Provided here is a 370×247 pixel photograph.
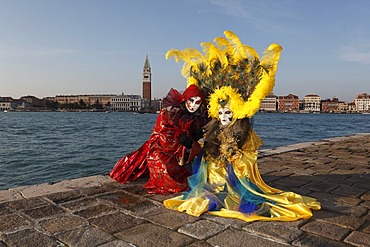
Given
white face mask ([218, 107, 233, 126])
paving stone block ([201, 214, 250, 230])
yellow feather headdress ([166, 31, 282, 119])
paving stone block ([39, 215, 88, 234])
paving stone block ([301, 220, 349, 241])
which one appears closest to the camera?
paving stone block ([301, 220, 349, 241])

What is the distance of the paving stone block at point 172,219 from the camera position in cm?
302

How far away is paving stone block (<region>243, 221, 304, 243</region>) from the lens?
107 inches

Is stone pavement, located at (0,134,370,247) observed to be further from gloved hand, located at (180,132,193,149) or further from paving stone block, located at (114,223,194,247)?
gloved hand, located at (180,132,193,149)

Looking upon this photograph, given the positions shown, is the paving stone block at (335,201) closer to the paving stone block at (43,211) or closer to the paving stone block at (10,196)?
the paving stone block at (43,211)

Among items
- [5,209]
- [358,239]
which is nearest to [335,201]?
[358,239]

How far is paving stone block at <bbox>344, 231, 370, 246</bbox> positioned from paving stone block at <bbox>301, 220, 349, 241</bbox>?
0.19ft

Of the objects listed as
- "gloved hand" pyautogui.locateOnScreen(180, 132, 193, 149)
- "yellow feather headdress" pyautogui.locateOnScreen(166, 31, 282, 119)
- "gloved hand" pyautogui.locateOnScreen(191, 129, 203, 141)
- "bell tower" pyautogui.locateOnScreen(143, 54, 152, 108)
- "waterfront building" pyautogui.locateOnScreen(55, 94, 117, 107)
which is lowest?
"gloved hand" pyautogui.locateOnScreen(180, 132, 193, 149)

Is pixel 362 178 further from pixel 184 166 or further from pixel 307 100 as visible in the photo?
pixel 307 100

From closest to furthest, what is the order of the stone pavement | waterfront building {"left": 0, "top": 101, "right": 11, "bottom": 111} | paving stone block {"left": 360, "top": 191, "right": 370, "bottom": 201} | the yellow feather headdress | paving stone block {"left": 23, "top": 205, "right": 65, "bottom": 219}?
the stone pavement, paving stone block {"left": 23, "top": 205, "right": 65, "bottom": 219}, the yellow feather headdress, paving stone block {"left": 360, "top": 191, "right": 370, "bottom": 201}, waterfront building {"left": 0, "top": 101, "right": 11, "bottom": 111}

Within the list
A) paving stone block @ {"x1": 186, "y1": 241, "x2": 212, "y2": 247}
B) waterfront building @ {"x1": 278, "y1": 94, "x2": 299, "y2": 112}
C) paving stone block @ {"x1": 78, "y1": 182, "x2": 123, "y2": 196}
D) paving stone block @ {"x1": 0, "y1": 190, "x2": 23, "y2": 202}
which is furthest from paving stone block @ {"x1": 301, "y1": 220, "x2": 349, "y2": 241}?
waterfront building @ {"x1": 278, "y1": 94, "x2": 299, "y2": 112}

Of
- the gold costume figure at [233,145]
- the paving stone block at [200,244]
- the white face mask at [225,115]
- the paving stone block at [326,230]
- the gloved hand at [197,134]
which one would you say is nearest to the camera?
the paving stone block at [200,244]

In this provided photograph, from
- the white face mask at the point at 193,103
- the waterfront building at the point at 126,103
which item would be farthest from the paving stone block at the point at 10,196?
the waterfront building at the point at 126,103

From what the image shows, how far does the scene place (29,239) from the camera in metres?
2.66

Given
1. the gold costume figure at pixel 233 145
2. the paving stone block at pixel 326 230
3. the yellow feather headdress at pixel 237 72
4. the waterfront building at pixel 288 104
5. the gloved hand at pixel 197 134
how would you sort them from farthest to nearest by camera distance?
the waterfront building at pixel 288 104 < the gloved hand at pixel 197 134 < the yellow feather headdress at pixel 237 72 < the gold costume figure at pixel 233 145 < the paving stone block at pixel 326 230
